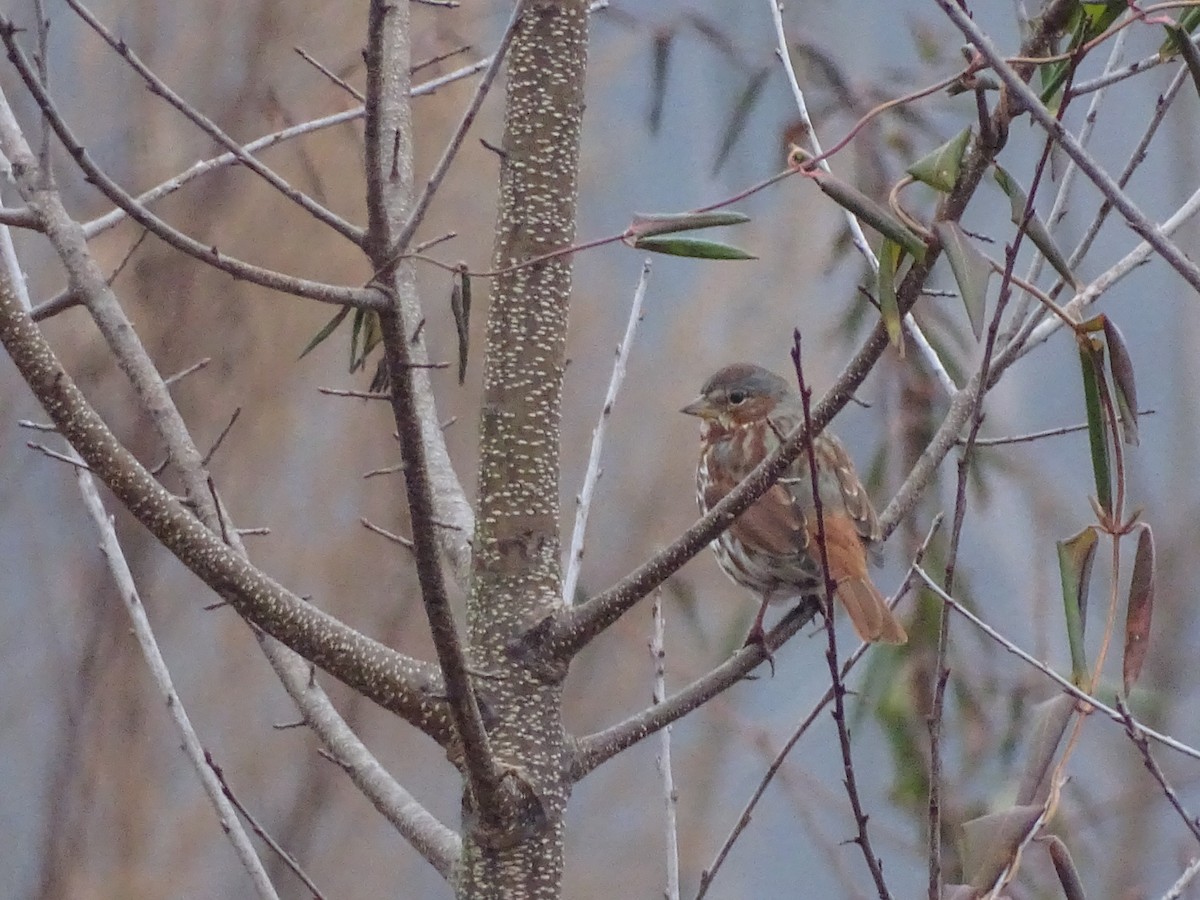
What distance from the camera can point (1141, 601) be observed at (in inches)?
43.6

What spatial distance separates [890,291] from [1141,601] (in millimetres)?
356

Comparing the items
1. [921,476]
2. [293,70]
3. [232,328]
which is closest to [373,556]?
[232,328]

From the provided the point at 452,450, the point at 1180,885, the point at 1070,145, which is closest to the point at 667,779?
the point at 1180,885

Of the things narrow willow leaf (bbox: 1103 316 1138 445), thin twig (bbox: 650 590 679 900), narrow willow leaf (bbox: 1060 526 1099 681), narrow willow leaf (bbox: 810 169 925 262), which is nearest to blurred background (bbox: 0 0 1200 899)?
thin twig (bbox: 650 590 679 900)

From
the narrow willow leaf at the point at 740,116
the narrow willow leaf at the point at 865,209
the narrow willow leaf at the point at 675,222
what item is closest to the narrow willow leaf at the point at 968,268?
the narrow willow leaf at the point at 865,209

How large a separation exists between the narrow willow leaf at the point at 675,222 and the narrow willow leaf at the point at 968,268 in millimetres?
145

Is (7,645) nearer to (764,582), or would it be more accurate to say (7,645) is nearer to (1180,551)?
(764,582)

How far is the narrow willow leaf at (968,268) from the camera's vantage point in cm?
93

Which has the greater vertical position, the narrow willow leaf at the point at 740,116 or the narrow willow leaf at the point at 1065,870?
the narrow willow leaf at the point at 740,116

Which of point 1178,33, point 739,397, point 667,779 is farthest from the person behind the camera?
point 739,397

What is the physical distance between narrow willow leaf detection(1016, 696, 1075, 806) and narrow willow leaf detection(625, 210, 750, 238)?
1.61 ft

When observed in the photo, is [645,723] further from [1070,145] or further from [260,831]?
[1070,145]

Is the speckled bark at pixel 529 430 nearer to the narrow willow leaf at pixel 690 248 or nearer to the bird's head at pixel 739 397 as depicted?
the narrow willow leaf at pixel 690 248

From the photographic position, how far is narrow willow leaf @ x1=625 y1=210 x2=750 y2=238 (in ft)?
3.29
